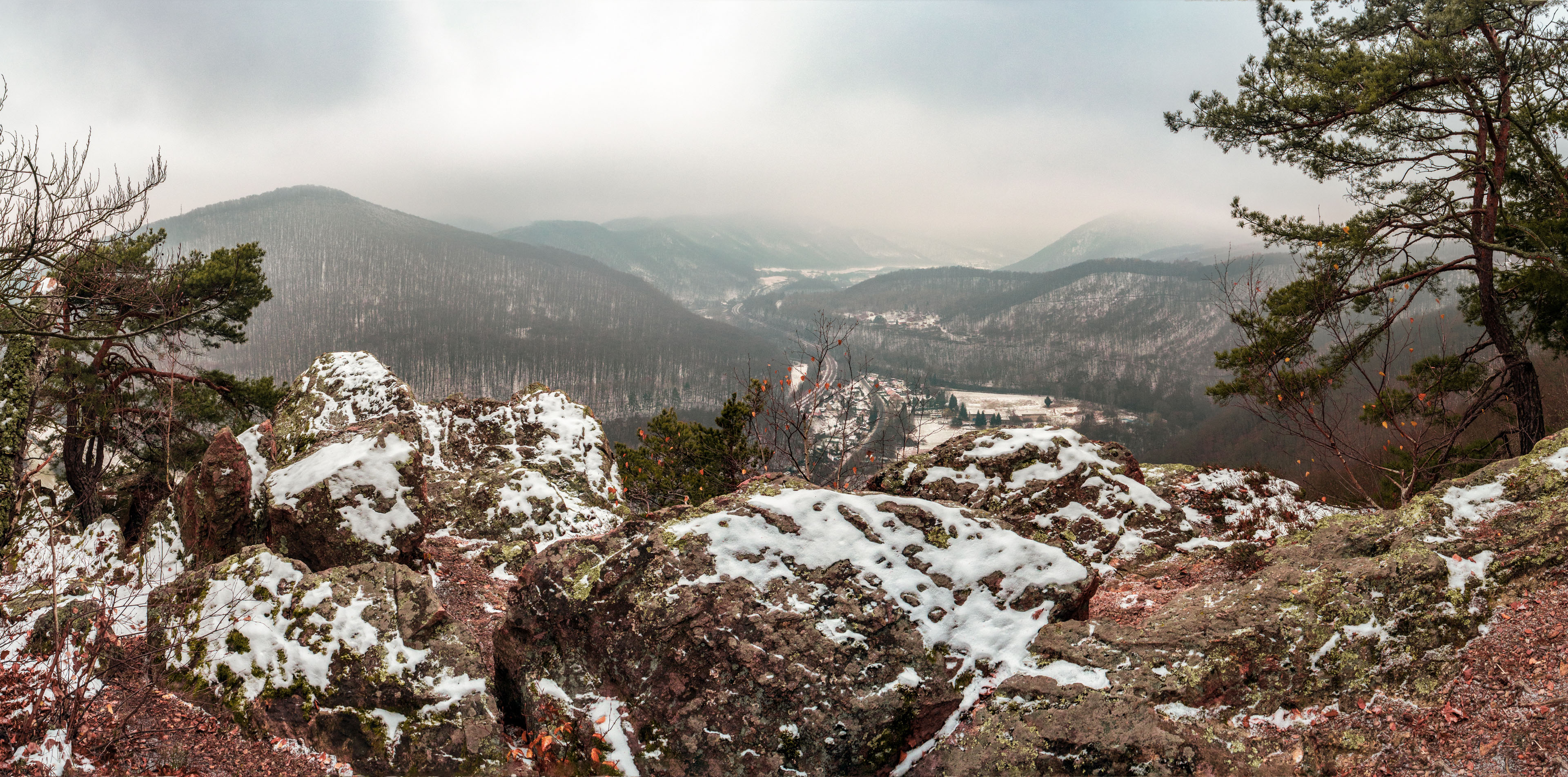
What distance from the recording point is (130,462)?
16.3 meters

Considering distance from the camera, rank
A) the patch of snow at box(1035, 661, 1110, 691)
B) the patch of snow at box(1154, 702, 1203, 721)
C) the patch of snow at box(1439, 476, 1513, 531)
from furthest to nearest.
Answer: the patch of snow at box(1439, 476, 1513, 531)
the patch of snow at box(1035, 661, 1110, 691)
the patch of snow at box(1154, 702, 1203, 721)

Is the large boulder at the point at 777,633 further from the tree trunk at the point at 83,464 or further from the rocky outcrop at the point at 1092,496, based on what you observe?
the tree trunk at the point at 83,464

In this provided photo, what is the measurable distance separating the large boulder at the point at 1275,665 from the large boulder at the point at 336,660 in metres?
3.66

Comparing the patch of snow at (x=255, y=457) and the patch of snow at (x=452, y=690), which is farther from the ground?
the patch of snow at (x=255, y=457)

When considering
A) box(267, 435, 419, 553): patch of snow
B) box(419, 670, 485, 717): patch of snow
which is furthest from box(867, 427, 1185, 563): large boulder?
box(267, 435, 419, 553): patch of snow

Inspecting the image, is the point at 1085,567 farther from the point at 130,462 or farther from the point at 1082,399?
the point at 1082,399

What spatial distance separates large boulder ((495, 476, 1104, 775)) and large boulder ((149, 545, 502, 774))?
478 mm

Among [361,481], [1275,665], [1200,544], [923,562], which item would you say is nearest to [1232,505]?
[1200,544]

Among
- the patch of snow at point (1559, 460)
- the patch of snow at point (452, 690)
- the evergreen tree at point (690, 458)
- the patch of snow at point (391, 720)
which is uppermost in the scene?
the patch of snow at point (1559, 460)

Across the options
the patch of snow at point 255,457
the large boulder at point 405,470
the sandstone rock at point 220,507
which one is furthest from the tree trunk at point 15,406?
the sandstone rock at point 220,507

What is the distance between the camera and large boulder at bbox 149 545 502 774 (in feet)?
17.0

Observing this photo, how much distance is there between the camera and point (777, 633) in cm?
487

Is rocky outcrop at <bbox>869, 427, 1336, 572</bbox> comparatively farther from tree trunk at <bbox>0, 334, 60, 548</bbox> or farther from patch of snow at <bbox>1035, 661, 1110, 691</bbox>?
tree trunk at <bbox>0, 334, 60, 548</bbox>

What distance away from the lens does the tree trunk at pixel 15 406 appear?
12.5 meters
